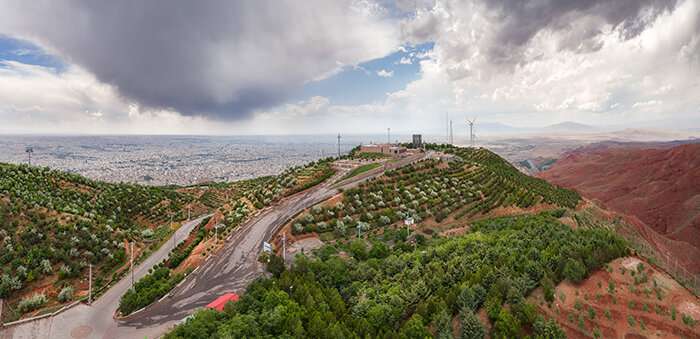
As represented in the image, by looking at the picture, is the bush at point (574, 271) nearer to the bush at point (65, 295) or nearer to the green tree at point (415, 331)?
the green tree at point (415, 331)

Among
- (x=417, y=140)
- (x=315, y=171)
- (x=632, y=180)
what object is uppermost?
(x=417, y=140)

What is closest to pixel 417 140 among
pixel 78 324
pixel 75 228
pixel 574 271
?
pixel 574 271

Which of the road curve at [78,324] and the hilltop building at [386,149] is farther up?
the hilltop building at [386,149]

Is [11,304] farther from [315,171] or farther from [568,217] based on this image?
[568,217]

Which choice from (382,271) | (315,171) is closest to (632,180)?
(315,171)

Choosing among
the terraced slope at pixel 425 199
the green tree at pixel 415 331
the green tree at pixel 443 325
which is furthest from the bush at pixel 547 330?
the terraced slope at pixel 425 199

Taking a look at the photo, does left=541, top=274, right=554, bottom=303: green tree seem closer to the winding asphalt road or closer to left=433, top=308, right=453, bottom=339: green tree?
left=433, top=308, right=453, bottom=339: green tree
